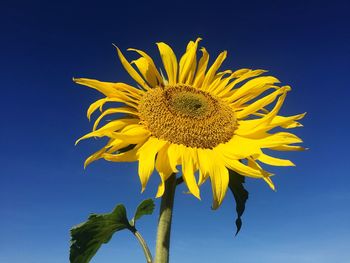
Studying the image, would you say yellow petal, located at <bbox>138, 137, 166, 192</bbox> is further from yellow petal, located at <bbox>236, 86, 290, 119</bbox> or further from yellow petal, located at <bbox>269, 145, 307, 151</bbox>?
yellow petal, located at <bbox>236, 86, 290, 119</bbox>

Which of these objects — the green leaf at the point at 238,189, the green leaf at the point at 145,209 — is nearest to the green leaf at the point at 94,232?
the green leaf at the point at 145,209

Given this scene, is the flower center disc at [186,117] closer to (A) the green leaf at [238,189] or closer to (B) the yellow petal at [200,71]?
(B) the yellow petal at [200,71]

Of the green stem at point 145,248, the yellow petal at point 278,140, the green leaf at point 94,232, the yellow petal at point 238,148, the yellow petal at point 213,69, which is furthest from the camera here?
the yellow petal at point 213,69

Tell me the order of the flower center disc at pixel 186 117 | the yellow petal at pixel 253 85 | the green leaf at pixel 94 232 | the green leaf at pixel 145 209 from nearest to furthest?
the green leaf at pixel 94 232 < the flower center disc at pixel 186 117 < the green leaf at pixel 145 209 < the yellow petal at pixel 253 85

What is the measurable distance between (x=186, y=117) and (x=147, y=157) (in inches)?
46.2

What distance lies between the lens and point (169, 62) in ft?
19.9

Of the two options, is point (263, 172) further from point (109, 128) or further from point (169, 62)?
point (169, 62)

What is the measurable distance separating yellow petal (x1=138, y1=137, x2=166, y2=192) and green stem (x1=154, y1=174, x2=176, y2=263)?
0.21m

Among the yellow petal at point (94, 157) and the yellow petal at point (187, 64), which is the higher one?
the yellow petal at point (187, 64)

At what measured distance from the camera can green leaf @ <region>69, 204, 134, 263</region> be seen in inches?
182

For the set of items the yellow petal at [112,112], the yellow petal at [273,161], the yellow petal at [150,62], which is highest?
the yellow petal at [150,62]

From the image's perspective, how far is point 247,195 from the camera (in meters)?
4.99

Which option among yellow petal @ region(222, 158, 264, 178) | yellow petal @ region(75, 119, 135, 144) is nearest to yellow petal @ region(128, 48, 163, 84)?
yellow petal @ region(75, 119, 135, 144)

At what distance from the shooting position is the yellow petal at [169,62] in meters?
6.05
